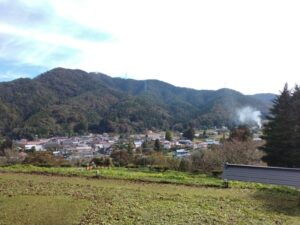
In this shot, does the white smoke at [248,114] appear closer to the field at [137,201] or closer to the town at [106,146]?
the town at [106,146]

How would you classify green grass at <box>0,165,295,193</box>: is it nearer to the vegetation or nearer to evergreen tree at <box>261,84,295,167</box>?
the vegetation

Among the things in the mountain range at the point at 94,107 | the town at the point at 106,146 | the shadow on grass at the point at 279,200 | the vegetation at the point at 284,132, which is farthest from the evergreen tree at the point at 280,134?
the mountain range at the point at 94,107

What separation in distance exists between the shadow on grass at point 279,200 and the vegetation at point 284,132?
10841 mm

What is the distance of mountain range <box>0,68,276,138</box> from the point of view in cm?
10731

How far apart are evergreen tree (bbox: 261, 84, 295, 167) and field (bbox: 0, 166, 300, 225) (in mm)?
11401

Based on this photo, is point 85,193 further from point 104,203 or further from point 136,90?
point 136,90

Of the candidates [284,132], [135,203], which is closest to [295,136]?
[284,132]

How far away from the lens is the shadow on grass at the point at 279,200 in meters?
12.1

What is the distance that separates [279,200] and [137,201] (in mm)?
5144

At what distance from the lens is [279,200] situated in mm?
13594

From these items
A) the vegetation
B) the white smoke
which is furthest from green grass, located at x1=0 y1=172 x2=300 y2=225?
the white smoke

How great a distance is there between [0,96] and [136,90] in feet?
232

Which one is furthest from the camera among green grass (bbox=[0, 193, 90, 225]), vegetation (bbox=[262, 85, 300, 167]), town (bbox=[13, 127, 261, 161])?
town (bbox=[13, 127, 261, 161])

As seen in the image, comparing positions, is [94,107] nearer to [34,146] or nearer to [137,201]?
[34,146]
